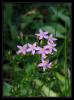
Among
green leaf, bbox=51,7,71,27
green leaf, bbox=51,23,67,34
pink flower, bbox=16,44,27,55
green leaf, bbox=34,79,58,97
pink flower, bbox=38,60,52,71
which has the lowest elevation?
green leaf, bbox=34,79,58,97

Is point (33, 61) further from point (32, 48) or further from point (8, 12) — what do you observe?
point (8, 12)

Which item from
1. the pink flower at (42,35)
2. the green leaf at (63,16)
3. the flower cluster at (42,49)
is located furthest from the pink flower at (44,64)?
the green leaf at (63,16)

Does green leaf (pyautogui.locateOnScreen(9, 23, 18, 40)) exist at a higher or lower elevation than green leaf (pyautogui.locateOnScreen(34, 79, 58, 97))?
higher

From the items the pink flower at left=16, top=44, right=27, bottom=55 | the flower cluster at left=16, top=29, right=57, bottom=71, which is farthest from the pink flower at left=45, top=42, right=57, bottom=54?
the pink flower at left=16, top=44, right=27, bottom=55

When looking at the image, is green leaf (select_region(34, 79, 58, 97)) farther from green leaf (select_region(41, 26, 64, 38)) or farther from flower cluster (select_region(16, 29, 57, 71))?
green leaf (select_region(41, 26, 64, 38))

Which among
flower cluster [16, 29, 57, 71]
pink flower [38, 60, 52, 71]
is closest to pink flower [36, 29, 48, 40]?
flower cluster [16, 29, 57, 71]

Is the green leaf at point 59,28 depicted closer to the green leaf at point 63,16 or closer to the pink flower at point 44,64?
the green leaf at point 63,16

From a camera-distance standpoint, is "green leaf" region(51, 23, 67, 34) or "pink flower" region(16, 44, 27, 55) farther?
"green leaf" region(51, 23, 67, 34)

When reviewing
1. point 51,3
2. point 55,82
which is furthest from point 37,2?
point 55,82
